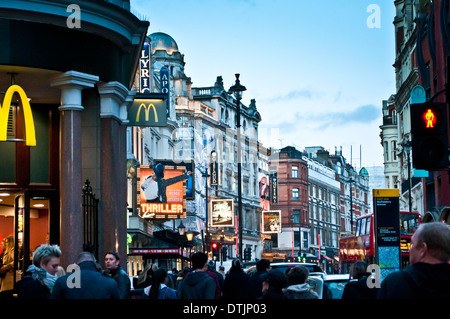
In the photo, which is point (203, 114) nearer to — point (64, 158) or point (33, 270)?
point (64, 158)

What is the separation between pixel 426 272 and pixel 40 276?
471 centimetres

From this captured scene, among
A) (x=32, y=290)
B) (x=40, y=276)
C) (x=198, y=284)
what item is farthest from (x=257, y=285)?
(x=32, y=290)

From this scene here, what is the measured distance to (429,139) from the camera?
11414 millimetres

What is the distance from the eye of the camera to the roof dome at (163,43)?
3255 inches

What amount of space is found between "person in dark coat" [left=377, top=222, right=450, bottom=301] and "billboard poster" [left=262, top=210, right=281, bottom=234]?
290 ft

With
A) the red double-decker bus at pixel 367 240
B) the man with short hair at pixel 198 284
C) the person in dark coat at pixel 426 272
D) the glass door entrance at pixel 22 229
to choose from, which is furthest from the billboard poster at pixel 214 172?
the person in dark coat at pixel 426 272

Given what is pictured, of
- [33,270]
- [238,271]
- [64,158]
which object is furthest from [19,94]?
[33,270]

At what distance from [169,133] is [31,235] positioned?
149 feet

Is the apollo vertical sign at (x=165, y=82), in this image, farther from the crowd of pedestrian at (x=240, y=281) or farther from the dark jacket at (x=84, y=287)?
the dark jacket at (x=84, y=287)

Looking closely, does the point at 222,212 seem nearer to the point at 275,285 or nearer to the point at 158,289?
the point at 158,289

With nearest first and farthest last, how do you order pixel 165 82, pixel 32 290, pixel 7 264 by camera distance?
pixel 32 290
pixel 7 264
pixel 165 82

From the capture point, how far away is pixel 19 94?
17.5 m

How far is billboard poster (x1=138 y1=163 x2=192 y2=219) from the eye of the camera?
45406mm

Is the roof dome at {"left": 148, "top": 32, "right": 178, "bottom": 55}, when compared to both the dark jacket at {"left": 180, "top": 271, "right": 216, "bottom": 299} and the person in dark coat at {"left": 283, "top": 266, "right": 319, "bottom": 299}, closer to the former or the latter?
the dark jacket at {"left": 180, "top": 271, "right": 216, "bottom": 299}
